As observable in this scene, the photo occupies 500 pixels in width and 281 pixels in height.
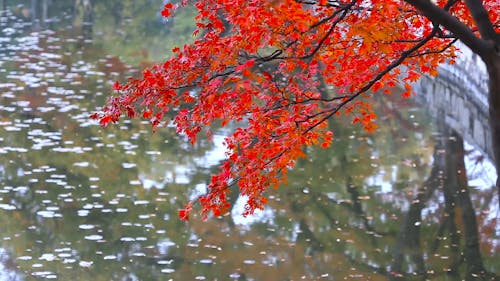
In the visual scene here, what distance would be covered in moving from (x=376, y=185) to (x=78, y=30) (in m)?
18.5

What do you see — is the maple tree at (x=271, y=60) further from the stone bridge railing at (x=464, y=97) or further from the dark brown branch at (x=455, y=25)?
the stone bridge railing at (x=464, y=97)

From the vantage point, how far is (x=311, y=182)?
616 inches

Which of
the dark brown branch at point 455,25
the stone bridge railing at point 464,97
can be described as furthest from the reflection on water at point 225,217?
the dark brown branch at point 455,25

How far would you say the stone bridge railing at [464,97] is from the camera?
56.6 ft

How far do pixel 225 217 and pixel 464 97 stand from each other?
23.9ft

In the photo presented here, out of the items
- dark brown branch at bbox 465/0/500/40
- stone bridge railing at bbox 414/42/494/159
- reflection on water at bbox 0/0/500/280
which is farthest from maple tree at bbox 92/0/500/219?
stone bridge railing at bbox 414/42/494/159

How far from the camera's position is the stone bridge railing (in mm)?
17250

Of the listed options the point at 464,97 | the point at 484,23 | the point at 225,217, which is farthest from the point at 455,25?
the point at 464,97

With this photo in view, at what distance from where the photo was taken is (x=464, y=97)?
19062 millimetres

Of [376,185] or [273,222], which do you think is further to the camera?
[376,185]

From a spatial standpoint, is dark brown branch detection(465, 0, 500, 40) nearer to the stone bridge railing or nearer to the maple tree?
the maple tree

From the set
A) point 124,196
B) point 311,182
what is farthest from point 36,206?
point 311,182

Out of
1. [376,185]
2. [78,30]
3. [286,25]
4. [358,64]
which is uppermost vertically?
[78,30]

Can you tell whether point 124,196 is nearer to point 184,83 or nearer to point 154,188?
point 154,188
